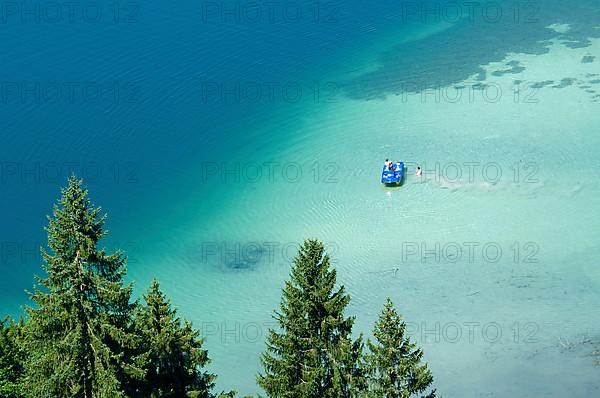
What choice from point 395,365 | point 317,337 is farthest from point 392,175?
point 395,365

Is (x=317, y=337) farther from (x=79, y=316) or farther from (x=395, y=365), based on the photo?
(x=79, y=316)

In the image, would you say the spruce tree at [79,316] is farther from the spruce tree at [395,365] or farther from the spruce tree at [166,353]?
the spruce tree at [395,365]

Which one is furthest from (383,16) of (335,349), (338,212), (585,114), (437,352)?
(335,349)

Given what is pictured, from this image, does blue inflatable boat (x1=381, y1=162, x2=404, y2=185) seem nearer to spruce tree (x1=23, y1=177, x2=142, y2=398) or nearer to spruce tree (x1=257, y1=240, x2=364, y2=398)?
spruce tree (x1=257, y1=240, x2=364, y2=398)

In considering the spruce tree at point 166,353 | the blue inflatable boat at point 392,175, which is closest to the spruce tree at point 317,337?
the spruce tree at point 166,353

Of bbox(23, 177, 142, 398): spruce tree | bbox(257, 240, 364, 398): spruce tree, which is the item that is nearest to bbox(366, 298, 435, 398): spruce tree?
bbox(257, 240, 364, 398): spruce tree

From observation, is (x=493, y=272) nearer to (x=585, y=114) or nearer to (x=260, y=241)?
(x=260, y=241)
